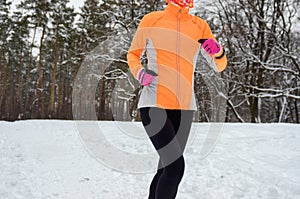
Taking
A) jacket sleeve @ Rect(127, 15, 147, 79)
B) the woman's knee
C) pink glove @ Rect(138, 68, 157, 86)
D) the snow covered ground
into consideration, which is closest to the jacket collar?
jacket sleeve @ Rect(127, 15, 147, 79)

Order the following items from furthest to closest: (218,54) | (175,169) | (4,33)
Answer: (4,33) < (218,54) < (175,169)

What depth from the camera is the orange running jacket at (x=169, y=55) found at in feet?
6.43

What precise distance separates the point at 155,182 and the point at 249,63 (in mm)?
13668

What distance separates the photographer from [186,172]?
3.53 meters

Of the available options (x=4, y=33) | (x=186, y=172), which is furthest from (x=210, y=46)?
(x=4, y=33)

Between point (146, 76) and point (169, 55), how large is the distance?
0.86ft

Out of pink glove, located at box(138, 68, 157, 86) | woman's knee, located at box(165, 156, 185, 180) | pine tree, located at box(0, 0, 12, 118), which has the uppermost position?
pine tree, located at box(0, 0, 12, 118)

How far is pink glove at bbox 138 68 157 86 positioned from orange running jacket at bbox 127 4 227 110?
2.1 inches

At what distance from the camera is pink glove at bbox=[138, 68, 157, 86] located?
1856mm

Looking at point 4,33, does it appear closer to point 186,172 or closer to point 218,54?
point 186,172

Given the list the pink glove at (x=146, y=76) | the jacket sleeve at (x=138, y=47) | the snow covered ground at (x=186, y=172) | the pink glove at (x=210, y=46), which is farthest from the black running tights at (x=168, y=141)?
the snow covered ground at (x=186, y=172)

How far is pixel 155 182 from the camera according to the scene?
6.67ft

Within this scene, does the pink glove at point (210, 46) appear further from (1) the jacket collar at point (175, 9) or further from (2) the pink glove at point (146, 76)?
(2) the pink glove at point (146, 76)

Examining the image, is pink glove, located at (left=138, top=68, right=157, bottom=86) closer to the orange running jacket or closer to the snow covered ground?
the orange running jacket
